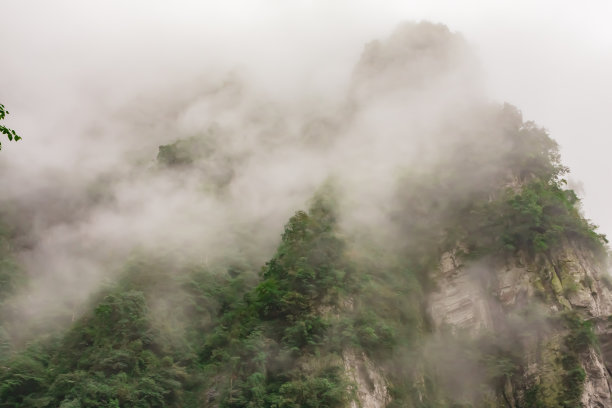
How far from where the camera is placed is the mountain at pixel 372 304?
A: 21.9 meters

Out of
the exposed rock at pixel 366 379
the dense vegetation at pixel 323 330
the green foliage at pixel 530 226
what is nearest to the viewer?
the dense vegetation at pixel 323 330

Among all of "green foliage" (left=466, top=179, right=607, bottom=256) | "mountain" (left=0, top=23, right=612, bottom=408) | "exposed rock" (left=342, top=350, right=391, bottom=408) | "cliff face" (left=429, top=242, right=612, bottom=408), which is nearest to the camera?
"mountain" (left=0, top=23, right=612, bottom=408)

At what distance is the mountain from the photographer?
21938 mm

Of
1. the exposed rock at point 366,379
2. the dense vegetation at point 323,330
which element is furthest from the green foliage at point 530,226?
the exposed rock at point 366,379

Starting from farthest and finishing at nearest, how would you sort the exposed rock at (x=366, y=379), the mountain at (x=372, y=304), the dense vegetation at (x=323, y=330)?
the exposed rock at (x=366, y=379), the mountain at (x=372, y=304), the dense vegetation at (x=323, y=330)

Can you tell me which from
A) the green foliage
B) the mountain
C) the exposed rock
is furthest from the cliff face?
the exposed rock

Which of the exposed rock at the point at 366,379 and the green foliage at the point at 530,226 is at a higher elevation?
the green foliage at the point at 530,226

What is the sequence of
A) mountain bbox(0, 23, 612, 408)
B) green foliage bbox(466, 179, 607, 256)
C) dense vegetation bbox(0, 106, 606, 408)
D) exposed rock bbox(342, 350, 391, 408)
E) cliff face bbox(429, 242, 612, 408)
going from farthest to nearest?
green foliage bbox(466, 179, 607, 256), cliff face bbox(429, 242, 612, 408), exposed rock bbox(342, 350, 391, 408), mountain bbox(0, 23, 612, 408), dense vegetation bbox(0, 106, 606, 408)

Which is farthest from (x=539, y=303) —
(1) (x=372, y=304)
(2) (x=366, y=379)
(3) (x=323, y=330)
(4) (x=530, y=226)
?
(3) (x=323, y=330)

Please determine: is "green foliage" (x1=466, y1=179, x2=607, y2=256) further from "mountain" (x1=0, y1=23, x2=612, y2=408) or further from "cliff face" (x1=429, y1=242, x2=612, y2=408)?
"cliff face" (x1=429, y1=242, x2=612, y2=408)

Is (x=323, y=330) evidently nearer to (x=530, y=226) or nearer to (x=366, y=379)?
(x=366, y=379)

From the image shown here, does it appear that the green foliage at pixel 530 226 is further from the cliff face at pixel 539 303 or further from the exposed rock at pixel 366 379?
the exposed rock at pixel 366 379

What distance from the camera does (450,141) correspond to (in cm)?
3788

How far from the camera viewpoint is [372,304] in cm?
2572
